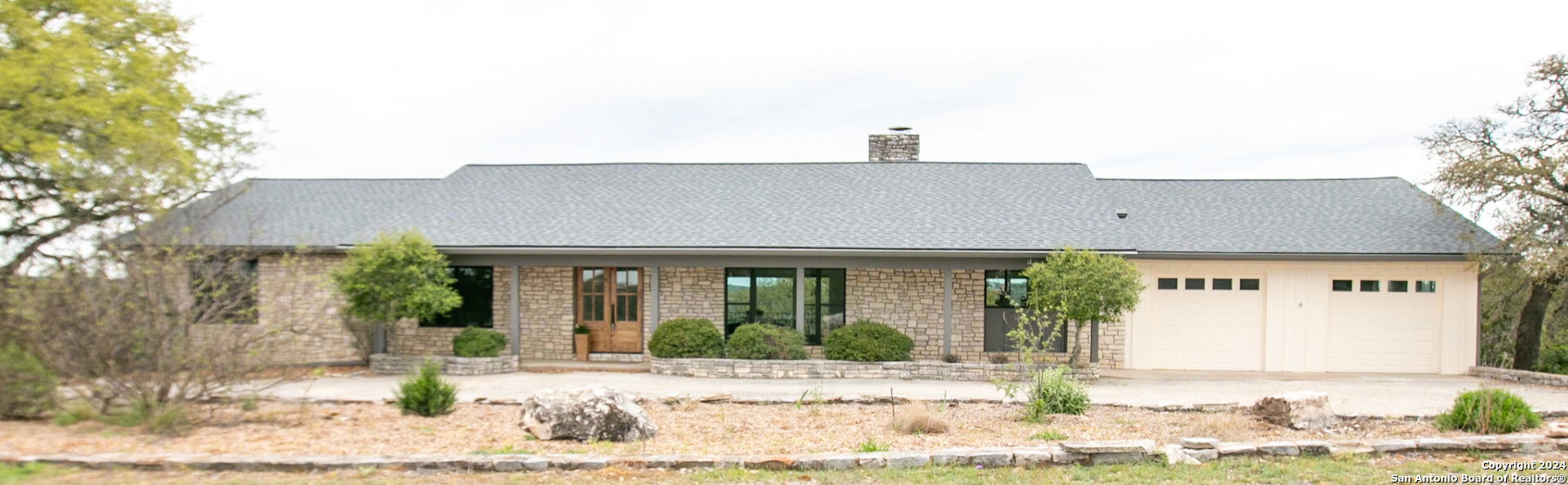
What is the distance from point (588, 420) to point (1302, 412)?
698cm

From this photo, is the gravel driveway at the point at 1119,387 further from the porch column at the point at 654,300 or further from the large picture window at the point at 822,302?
the large picture window at the point at 822,302

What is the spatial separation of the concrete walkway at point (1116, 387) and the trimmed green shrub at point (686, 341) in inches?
22.2

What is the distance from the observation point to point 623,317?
17875 millimetres

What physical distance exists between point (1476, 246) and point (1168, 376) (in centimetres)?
567

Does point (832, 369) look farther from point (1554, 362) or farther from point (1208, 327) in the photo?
point (1554, 362)

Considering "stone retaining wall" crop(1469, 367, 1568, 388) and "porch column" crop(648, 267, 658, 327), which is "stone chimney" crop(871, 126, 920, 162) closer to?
"porch column" crop(648, 267, 658, 327)

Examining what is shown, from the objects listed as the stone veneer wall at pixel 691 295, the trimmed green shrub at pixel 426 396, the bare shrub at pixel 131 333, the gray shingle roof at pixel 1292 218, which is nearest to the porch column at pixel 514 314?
the stone veneer wall at pixel 691 295

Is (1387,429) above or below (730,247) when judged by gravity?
below

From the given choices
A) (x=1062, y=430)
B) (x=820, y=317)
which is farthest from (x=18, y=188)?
(x=1062, y=430)

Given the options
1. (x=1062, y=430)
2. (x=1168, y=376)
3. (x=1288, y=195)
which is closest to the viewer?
(x=1062, y=430)

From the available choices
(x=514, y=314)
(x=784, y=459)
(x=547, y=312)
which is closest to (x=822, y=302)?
(x=547, y=312)

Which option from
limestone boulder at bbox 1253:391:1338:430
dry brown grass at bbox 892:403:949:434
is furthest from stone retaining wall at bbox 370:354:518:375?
limestone boulder at bbox 1253:391:1338:430

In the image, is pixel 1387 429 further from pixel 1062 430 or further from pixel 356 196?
pixel 356 196

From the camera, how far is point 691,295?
17609 millimetres
